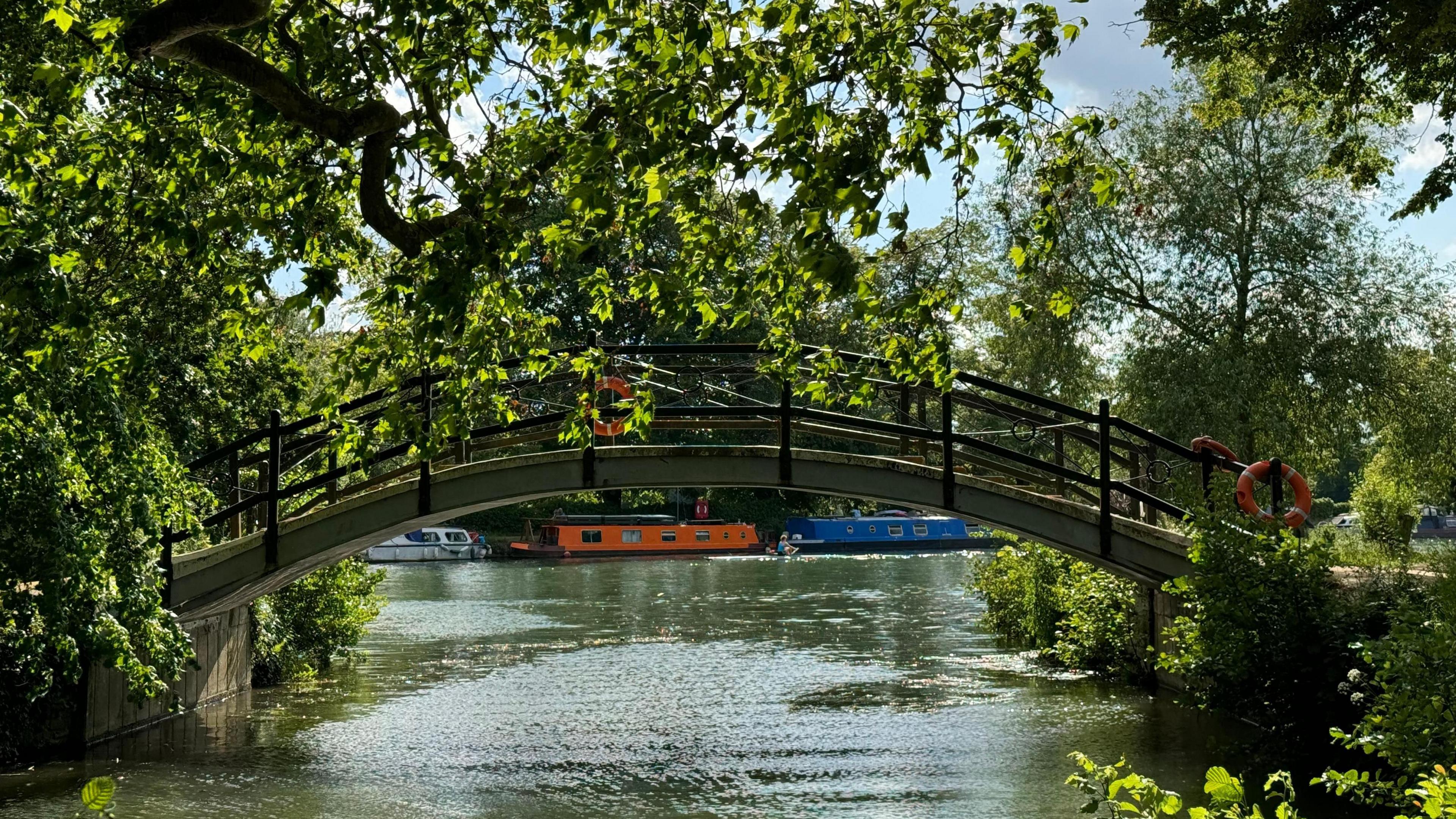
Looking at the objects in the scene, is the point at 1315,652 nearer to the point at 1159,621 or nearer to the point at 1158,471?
the point at 1158,471

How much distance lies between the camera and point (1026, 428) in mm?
13914

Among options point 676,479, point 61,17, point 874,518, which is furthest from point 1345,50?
point 874,518

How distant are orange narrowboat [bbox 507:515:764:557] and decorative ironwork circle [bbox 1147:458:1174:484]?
33.7m

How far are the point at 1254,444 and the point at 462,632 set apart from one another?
1493 centimetres

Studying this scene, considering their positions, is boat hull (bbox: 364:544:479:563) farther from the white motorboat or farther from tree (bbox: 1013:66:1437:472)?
tree (bbox: 1013:66:1437:472)

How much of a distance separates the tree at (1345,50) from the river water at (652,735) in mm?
6394

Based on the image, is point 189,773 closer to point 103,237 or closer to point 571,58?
point 103,237

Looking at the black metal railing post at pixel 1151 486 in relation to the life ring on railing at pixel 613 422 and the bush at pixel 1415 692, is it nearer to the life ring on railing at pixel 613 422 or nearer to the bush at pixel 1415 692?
the bush at pixel 1415 692

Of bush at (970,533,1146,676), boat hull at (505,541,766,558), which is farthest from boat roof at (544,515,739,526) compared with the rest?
bush at (970,533,1146,676)

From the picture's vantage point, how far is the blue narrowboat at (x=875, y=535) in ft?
167

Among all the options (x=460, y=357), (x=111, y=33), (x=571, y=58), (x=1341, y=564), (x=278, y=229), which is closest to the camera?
(x=111, y=33)

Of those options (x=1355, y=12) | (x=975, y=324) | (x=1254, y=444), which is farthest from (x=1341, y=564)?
(x=975, y=324)

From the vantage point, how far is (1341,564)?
1262 centimetres

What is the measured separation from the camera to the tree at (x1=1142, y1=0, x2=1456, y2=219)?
510 inches
